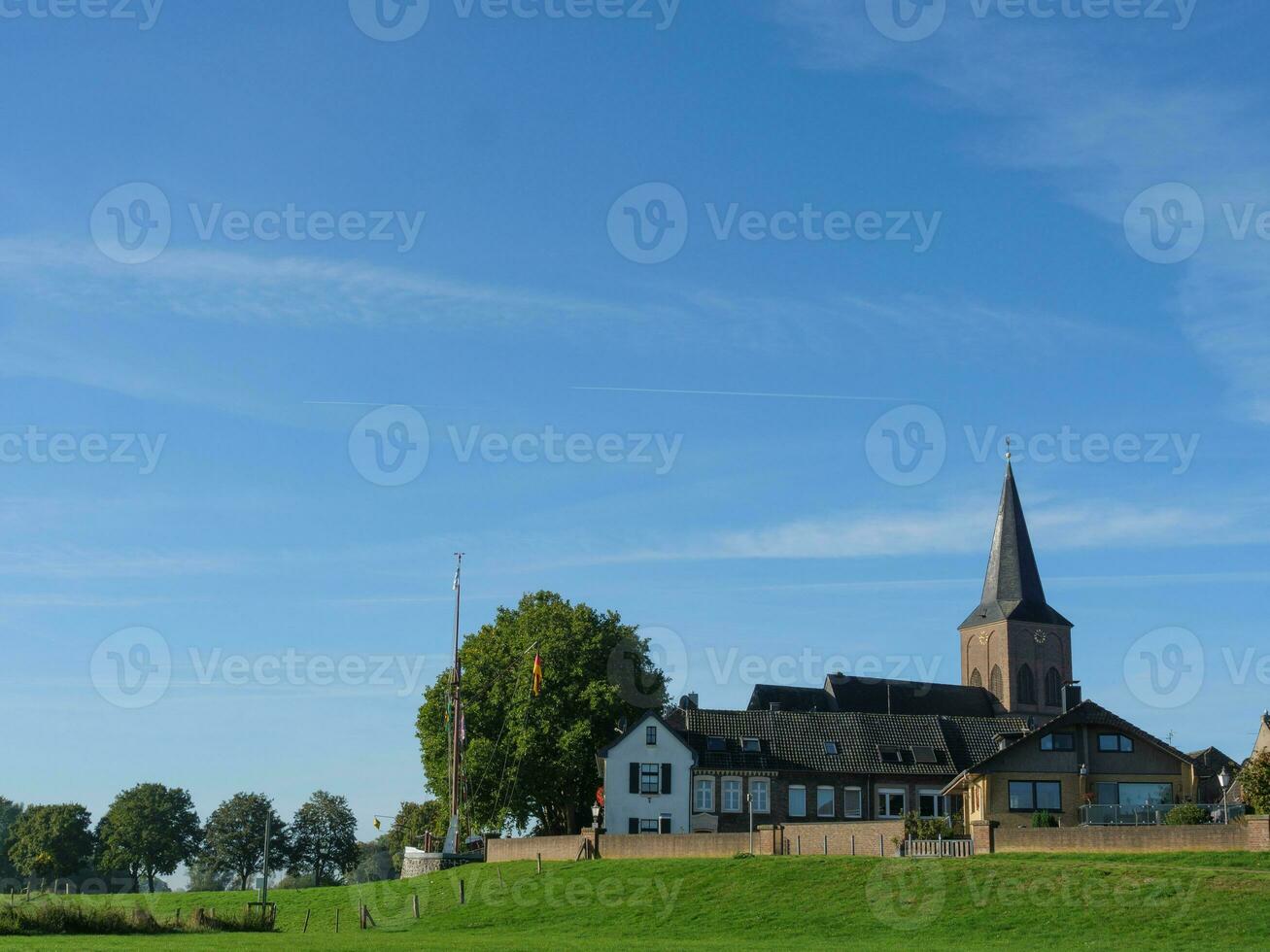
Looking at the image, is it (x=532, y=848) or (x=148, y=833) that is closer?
(x=532, y=848)

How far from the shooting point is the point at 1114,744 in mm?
59844

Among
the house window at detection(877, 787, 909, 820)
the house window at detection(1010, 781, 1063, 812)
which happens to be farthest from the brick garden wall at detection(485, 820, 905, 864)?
the house window at detection(877, 787, 909, 820)

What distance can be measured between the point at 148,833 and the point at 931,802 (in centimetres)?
7177

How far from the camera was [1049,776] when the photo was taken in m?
59.8

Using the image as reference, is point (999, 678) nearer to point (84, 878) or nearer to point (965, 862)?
point (965, 862)

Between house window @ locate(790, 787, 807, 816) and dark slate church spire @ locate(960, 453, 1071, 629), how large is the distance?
43.0m

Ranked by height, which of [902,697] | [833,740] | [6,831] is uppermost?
[902,697]

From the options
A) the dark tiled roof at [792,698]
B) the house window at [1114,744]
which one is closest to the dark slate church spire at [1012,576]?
the dark tiled roof at [792,698]

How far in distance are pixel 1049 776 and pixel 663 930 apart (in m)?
28.2

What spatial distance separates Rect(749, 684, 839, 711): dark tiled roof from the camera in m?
90.6

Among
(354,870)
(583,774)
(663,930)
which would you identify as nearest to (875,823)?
(663,930)

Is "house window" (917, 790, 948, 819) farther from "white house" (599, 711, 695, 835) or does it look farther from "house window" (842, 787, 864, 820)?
"white house" (599, 711, 695, 835)

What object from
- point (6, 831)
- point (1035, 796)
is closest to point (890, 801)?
point (1035, 796)

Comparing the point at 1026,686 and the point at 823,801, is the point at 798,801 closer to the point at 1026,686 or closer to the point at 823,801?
the point at 823,801
